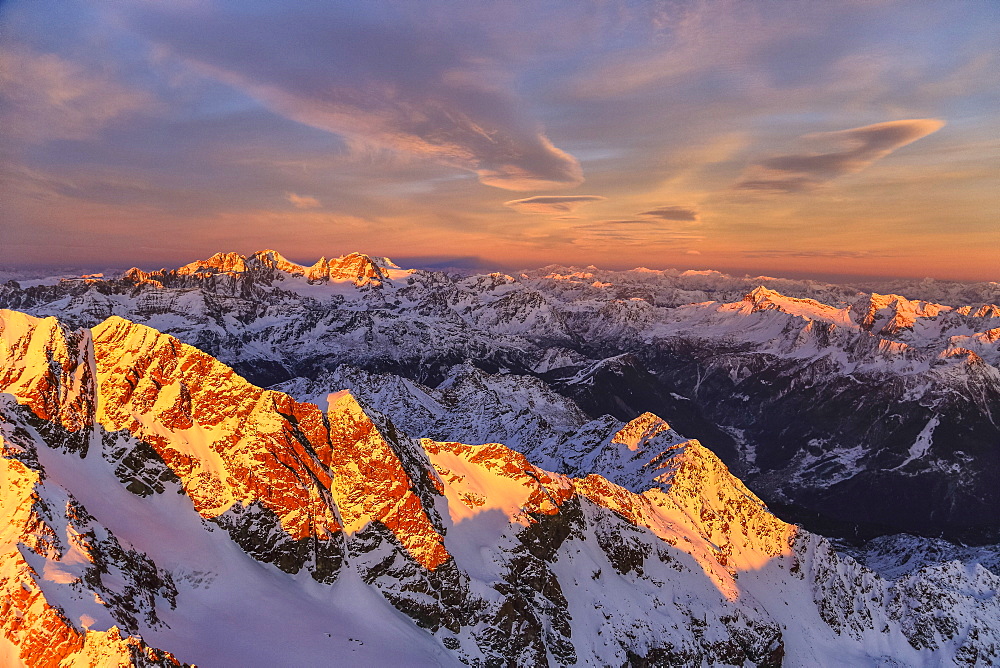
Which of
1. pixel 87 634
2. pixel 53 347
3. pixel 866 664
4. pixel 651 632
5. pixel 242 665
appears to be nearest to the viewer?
pixel 87 634

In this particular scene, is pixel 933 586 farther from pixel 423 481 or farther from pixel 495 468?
pixel 423 481

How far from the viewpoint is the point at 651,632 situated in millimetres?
131750

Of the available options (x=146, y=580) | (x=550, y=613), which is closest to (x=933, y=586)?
(x=550, y=613)

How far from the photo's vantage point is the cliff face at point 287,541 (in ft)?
226

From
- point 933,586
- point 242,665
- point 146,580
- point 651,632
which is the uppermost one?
point 146,580

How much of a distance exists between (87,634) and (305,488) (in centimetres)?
5242

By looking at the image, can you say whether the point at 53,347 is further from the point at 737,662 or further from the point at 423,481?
the point at 737,662

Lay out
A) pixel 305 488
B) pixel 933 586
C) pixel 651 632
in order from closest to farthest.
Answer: pixel 305 488 < pixel 651 632 < pixel 933 586

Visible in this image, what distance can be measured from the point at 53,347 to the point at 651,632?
488ft

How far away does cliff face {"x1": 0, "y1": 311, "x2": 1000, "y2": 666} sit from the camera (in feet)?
226

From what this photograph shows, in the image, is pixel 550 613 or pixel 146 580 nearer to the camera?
pixel 146 580

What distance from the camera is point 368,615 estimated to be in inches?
3920

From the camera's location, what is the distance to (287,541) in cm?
10212

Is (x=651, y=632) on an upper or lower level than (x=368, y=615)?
lower
